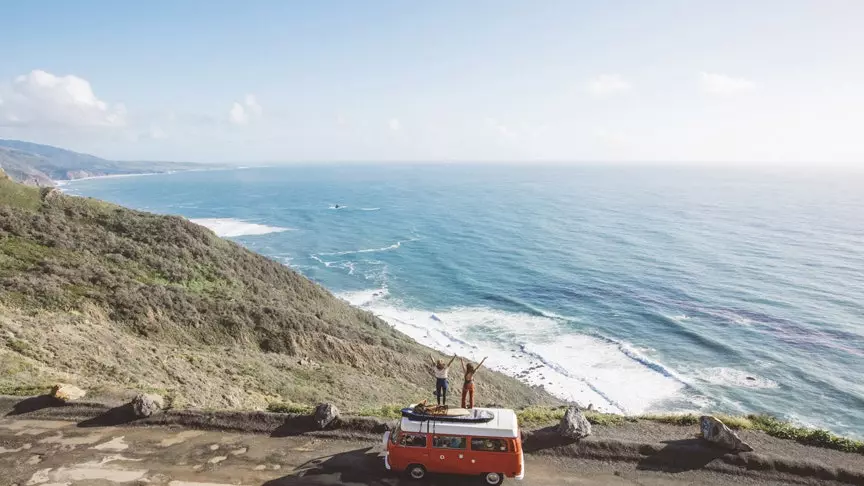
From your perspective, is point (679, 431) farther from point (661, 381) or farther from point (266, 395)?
point (661, 381)

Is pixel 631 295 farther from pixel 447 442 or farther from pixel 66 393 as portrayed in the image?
pixel 66 393

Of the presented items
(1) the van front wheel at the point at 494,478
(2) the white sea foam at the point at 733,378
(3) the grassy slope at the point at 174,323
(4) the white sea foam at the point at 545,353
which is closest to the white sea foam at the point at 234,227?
(4) the white sea foam at the point at 545,353

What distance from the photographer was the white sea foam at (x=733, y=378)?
149ft

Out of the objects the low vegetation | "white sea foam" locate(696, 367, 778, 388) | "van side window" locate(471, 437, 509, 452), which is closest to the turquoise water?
"white sea foam" locate(696, 367, 778, 388)

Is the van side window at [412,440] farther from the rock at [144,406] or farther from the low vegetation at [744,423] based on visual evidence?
the rock at [144,406]

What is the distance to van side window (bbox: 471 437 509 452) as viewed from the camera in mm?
15047

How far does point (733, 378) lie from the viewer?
4669 cm

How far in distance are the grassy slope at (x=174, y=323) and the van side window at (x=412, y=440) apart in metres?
11.3

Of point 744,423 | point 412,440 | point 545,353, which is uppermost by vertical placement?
Result: point 412,440

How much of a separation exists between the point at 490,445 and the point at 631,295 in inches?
2333

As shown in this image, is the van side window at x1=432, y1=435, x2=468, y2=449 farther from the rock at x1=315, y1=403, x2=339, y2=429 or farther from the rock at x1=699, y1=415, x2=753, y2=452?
the rock at x1=699, y1=415, x2=753, y2=452

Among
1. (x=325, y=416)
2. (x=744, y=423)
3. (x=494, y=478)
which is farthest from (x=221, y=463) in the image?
(x=744, y=423)

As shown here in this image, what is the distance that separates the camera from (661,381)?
153 feet

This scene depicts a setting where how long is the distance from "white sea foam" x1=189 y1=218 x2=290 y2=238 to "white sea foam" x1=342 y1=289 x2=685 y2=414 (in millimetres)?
63484
